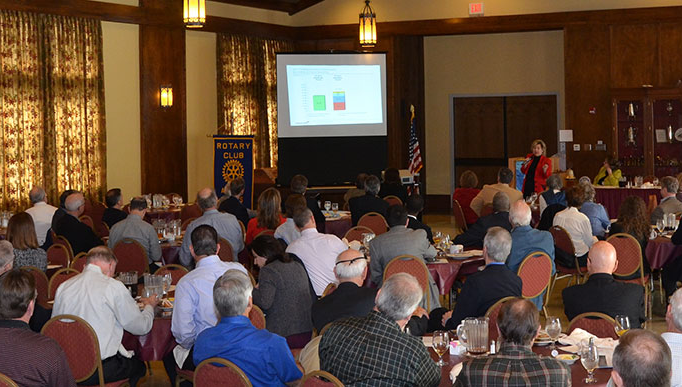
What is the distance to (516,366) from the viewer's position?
340 centimetres

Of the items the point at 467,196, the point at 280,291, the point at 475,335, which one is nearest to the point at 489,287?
the point at 475,335

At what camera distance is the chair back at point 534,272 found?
6.98m

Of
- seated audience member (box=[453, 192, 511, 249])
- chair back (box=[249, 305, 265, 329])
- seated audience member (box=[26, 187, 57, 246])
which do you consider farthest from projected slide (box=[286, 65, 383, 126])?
chair back (box=[249, 305, 265, 329])

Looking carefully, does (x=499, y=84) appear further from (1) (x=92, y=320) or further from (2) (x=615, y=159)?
(1) (x=92, y=320)

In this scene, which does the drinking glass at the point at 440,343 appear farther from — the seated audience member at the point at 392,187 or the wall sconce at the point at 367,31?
the wall sconce at the point at 367,31

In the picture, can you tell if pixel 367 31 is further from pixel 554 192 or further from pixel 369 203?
pixel 554 192

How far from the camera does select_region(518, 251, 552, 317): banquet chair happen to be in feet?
22.9

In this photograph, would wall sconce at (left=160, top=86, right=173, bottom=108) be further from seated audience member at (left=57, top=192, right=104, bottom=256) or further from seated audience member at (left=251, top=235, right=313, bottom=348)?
seated audience member at (left=251, top=235, right=313, bottom=348)

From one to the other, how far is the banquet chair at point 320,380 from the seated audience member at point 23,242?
13.1 ft

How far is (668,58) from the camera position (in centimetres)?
1659

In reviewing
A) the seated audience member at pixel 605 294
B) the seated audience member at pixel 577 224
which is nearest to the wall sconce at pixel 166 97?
the seated audience member at pixel 577 224

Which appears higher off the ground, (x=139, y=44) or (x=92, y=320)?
(x=139, y=44)

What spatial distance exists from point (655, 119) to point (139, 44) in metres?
9.44

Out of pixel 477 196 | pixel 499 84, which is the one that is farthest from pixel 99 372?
pixel 499 84
